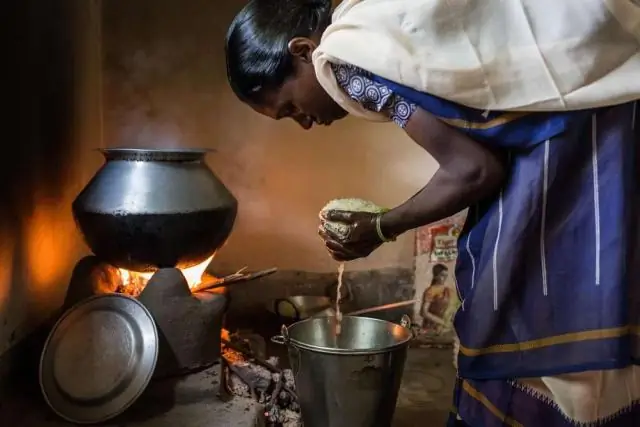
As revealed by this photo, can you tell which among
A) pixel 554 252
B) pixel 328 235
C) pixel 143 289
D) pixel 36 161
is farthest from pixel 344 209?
pixel 36 161

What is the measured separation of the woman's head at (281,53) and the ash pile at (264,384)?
95 centimetres

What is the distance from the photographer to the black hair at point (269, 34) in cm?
109

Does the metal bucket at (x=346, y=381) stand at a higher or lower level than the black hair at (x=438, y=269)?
lower

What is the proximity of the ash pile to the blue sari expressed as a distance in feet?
3.15

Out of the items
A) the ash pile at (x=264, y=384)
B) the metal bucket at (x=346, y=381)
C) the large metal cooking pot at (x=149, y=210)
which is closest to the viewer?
the metal bucket at (x=346, y=381)

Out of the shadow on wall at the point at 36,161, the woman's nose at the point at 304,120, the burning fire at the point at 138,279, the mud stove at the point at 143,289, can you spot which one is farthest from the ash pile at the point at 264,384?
the woman's nose at the point at 304,120

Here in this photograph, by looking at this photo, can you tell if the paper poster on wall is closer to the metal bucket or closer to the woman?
the metal bucket

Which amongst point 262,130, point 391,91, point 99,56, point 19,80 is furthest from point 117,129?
point 391,91

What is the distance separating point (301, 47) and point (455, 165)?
330mm

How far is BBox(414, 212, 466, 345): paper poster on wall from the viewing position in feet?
8.62

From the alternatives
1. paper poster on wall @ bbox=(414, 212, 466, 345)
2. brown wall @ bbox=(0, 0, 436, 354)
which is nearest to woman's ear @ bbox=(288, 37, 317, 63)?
brown wall @ bbox=(0, 0, 436, 354)

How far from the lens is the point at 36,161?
1.79 meters

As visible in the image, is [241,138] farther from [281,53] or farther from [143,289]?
[281,53]

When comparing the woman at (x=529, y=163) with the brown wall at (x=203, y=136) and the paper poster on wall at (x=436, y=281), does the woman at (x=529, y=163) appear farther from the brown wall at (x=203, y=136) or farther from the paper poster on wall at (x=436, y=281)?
the paper poster on wall at (x=436, y=281)
